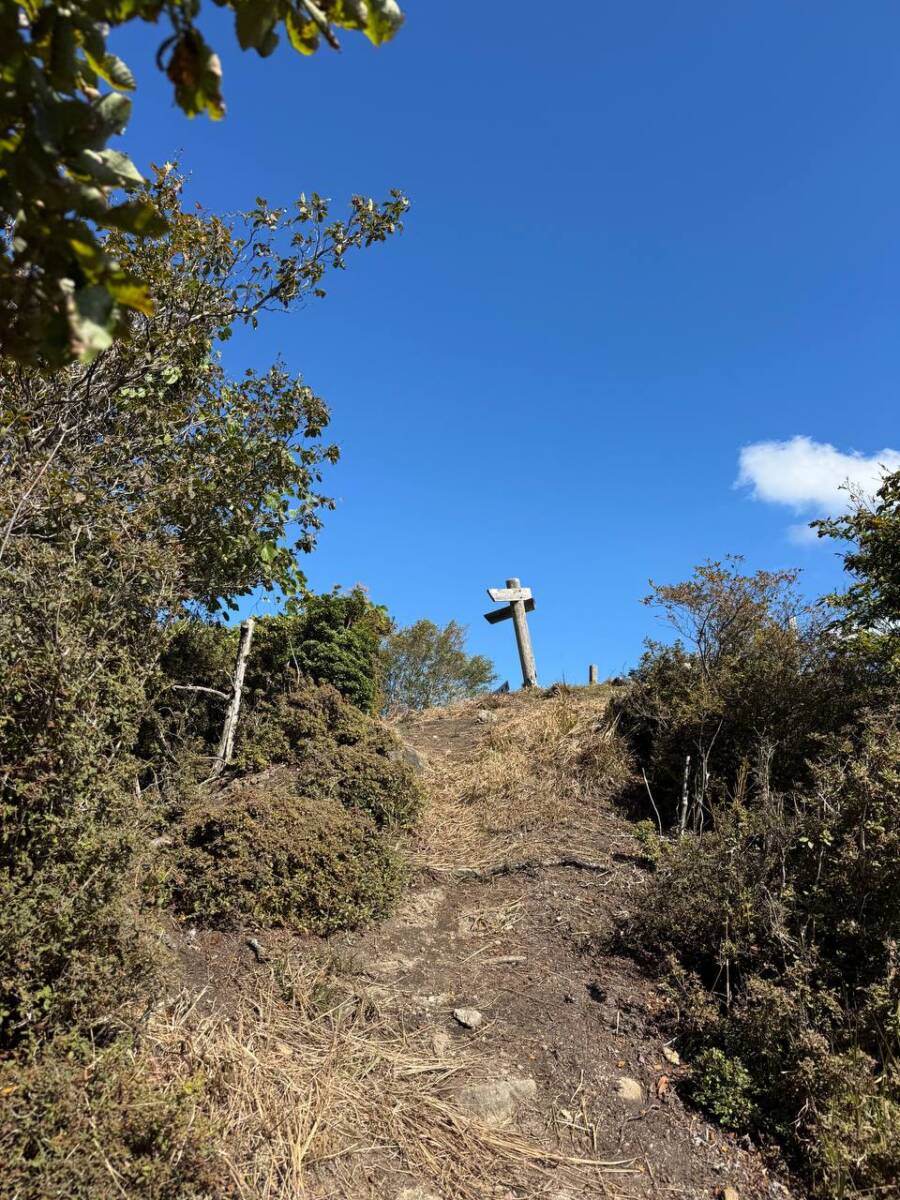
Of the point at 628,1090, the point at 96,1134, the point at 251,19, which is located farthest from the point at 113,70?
the point at 628,1090

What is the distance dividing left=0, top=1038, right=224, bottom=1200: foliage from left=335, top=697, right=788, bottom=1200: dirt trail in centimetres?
92

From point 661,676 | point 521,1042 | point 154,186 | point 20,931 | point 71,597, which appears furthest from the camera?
point 661,676

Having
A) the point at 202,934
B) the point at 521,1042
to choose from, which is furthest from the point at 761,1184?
the point at 202,934

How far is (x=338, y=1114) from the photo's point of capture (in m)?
3.15

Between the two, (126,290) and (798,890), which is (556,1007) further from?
(126,290)

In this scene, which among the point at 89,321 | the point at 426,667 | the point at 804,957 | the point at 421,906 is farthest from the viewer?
the point at 426,667

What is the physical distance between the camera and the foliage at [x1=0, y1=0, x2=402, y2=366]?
0.99 m

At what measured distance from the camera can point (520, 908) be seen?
5.34 meters

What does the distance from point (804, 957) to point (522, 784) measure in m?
4.09

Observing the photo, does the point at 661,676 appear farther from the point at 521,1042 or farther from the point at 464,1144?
the point at 464,1144

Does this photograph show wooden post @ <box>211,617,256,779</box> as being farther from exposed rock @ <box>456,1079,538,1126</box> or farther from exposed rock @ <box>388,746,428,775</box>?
exposed rock @ <box>456,1079,538,1126</box>

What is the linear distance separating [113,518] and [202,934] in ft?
9.10

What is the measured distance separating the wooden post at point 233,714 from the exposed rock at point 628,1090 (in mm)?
4346

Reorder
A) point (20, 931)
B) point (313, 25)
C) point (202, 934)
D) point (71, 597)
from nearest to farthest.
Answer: point (313, 25)
point (20, 931)
point (71, 597)
point (202, 934)
